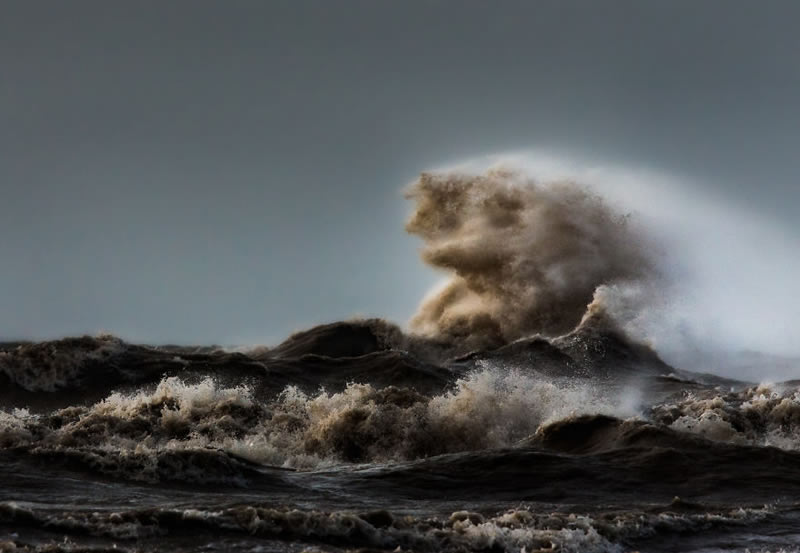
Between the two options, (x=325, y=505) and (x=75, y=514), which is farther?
(x=325, y=505)

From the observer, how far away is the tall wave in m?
34.1

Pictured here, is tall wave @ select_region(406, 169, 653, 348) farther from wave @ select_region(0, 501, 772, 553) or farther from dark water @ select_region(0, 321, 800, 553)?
wave @ select_region(0, 501, 772, 553)

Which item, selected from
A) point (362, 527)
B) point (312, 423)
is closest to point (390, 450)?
point (312, 423)

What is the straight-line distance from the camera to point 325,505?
10164 mm

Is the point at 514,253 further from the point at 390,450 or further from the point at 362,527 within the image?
the point at 362,527

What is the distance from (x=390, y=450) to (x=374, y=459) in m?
0.51

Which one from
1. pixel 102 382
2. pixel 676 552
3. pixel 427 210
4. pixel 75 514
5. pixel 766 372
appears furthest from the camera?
pixel 427 210

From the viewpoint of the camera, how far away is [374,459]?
1510cm

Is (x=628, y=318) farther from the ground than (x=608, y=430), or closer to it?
farther from the ground

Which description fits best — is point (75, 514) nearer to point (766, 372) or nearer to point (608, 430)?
point (608, 430)

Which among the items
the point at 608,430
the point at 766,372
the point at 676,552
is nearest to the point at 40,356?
the point at 608,430

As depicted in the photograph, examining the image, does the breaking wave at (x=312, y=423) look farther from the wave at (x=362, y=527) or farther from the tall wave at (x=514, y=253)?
the tall wave at (x=514, y=253)

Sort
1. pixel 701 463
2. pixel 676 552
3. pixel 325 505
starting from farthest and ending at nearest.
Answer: pixel 701 463 < pixel 325 505 < pixel 676 552

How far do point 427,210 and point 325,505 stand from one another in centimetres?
2805
